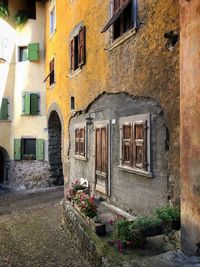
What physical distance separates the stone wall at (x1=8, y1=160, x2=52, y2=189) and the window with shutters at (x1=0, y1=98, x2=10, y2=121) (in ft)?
8.08

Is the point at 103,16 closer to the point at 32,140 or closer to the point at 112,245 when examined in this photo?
the point at 112,245

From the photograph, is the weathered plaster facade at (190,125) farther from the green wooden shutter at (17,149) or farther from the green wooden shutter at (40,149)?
the green wooden shutter at (17,149)

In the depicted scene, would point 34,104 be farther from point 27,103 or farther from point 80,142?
point 80,142

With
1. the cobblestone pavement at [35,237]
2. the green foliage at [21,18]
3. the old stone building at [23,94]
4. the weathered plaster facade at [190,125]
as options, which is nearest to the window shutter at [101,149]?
the cobblestone pavement at [35,237]

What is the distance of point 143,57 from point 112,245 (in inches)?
146

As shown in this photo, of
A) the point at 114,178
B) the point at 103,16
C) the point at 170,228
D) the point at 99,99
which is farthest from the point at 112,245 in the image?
the point at 103,16

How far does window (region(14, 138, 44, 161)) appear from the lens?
17392mm

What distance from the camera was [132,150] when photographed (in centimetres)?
714

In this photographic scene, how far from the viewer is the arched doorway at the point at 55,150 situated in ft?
56.5

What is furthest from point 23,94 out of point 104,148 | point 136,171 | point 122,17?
point 136,171

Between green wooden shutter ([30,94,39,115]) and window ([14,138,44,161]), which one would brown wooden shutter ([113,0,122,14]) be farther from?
window ([14,138,44,161])

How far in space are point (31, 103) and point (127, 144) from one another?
11.2m

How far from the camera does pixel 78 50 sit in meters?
11.4

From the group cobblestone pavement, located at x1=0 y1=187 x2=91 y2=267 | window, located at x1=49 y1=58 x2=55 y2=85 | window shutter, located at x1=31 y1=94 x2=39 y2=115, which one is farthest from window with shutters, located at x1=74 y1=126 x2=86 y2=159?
window shutter, located at x1=31 y1=94 x2=39 y2=115
